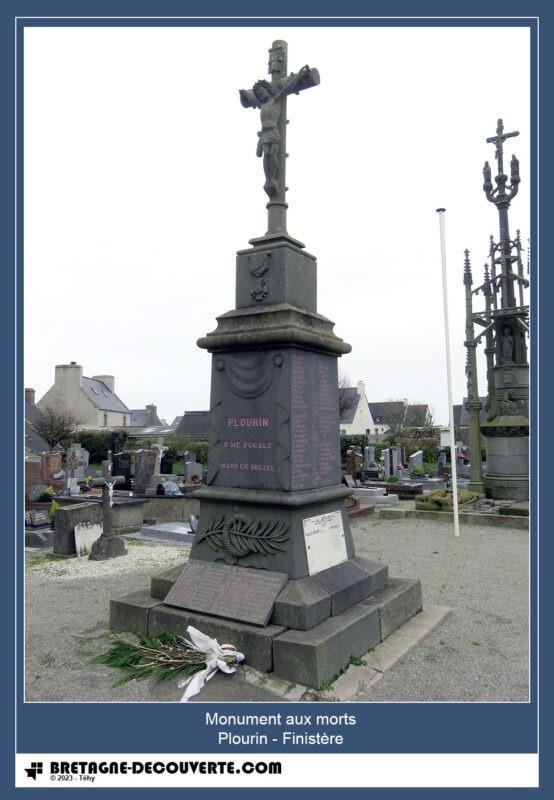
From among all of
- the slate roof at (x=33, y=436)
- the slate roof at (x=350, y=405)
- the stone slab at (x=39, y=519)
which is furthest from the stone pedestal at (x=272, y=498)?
the slate roof at (x=350, y=405)

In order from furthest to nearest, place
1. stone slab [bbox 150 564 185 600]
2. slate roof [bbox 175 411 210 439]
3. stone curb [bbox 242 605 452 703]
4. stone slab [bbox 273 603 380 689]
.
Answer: slate roof [bbox 175 411 210 439] → stone slab [bbox 150 564 185 600] → stone slab [bbox 273 603 380 689] → stone curb [bbox 242 605 452 703]

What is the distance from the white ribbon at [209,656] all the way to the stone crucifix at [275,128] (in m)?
3.87

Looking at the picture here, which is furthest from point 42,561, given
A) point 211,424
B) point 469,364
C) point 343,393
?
point 343,393

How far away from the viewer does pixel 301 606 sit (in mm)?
4305

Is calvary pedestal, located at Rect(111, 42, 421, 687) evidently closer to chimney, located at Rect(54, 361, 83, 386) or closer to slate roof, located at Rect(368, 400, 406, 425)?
chimney, located at Rect(54, 361, 83, 386)

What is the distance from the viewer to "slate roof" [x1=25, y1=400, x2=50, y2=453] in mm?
33150

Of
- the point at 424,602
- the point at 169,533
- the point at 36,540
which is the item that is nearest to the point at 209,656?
the point at 424,602

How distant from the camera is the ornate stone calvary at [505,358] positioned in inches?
574

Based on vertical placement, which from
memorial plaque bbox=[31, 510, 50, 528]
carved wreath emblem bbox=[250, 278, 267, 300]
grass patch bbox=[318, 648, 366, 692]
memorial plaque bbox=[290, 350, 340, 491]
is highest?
carved wreath emblem bbox=[250, 278, 267, 300]

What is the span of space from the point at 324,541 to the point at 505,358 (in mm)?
12073

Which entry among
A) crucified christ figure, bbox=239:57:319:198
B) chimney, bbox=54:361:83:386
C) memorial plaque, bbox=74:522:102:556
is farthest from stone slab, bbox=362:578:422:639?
chimney, bbox=54:361:83:386

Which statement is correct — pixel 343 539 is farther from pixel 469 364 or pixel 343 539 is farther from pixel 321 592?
pixel 469 364

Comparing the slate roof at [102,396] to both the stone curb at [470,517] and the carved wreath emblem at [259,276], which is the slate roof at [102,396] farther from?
the carved wreath emblem at [259,276]

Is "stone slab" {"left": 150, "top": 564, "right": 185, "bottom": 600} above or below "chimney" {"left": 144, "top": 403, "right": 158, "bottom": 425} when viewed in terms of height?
below
